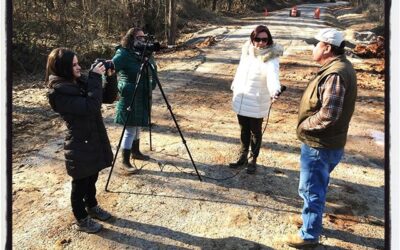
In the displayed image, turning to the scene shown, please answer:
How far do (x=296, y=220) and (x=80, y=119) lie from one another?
256 cm

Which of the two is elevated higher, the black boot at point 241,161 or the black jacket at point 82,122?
the black jacket at point 82,122

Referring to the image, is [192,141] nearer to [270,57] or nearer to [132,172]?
[132,172]

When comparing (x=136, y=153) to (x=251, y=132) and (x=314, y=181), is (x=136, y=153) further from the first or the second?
(x=314, y=181)

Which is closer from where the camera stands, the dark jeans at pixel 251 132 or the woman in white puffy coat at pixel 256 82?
the woman in white puffy coat at pixel 256 82

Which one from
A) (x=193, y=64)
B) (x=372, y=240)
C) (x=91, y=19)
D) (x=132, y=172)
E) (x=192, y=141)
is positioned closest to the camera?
(x=372, y=240)

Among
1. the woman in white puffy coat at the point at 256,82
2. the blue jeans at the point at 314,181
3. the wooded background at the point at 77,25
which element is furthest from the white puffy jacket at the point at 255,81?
the wooded background at the point at 77,25

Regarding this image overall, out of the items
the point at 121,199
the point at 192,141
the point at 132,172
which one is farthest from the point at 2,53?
the point at 192,141

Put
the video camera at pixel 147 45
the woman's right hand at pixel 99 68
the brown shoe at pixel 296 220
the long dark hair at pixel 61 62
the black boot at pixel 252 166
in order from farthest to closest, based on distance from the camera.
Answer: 1. the black boot at pixel 252 166
2. the video camera at pixel 147 45
3. the brown shoe at pixel 296 220
4. the woman's right hand at pixel 99 68
5. the long dark hair at pixel 61 62

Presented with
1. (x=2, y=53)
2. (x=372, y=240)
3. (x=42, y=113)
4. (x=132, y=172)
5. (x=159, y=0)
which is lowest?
(x=372, y=240)

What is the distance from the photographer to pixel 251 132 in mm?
5113

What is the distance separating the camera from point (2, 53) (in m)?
2.00

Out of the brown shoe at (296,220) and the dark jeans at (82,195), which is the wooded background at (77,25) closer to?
the brown shoe at (296,220)

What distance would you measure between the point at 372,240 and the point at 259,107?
6.42 feet

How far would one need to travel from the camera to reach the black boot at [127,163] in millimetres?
4969
